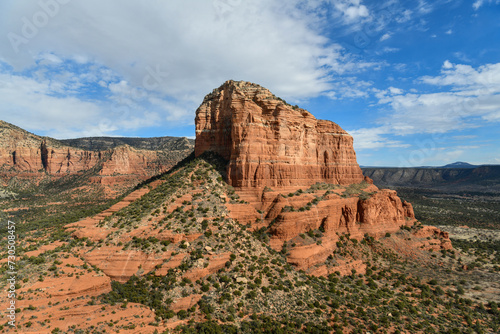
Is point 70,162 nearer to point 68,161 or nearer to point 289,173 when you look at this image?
point 68,161

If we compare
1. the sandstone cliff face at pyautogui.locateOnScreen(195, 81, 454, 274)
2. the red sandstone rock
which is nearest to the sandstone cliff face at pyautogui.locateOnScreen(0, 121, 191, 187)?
the sandstone cliff face at pyautogui.locateOnScreen(195, 81, 454, 274)

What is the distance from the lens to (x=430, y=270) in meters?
48.7

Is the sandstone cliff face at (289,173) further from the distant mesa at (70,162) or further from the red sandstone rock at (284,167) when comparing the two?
the distant mesa at (70,162)

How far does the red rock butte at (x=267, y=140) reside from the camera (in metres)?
44.6

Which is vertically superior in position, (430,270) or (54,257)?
(54,257)

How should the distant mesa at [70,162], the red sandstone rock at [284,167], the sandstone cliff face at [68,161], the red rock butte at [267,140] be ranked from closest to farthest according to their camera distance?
the red sandstone rock at [284,167], the red rock butte at [267,140], the distant mesa at [70,162], the sandstone cliff face at [68,161]

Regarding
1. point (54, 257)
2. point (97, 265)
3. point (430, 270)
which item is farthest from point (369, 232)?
point (54, 257)

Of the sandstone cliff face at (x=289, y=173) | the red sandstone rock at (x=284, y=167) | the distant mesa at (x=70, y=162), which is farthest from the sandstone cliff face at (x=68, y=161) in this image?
the red sandstone rock at (x=284, y=167)

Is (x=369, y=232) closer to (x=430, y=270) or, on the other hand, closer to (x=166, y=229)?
(x=430, y=270)

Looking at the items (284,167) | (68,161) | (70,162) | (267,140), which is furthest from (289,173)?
(68,161)

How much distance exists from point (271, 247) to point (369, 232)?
25186mm

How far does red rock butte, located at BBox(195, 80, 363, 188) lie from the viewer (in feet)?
146

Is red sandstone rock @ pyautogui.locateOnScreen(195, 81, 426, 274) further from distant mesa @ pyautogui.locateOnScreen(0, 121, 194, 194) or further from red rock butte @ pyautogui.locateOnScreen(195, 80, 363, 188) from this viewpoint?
distant mesa @ pyautogui.locateOnScreen(0, 121, 194, 194)

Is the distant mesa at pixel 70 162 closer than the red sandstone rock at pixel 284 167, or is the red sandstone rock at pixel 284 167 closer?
the red sandstone rock at pixel 284 167
